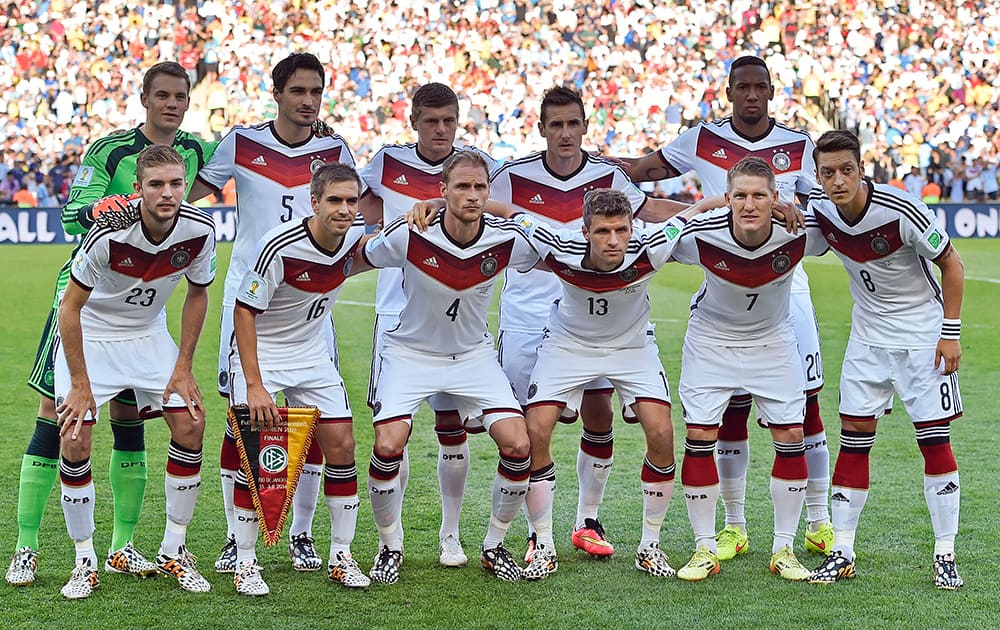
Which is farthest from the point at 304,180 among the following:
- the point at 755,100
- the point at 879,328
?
the point at 879,328

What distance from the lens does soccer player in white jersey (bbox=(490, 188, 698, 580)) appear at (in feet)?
16.8

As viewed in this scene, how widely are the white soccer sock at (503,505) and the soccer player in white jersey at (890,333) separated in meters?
1.28

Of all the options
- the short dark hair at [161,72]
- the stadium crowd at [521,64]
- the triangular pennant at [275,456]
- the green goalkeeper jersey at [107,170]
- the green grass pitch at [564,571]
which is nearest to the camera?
the green grass pitch at [564,571]

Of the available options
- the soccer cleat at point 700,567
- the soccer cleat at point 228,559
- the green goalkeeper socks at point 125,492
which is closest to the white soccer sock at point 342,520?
the soccer cleat at point 228,559

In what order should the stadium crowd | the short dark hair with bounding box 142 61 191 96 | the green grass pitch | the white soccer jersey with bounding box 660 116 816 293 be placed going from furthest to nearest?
the stadium crowd → the white soccer jersey with bounding box 660 116 816 293 → the short dark hair with bounding box 142 61 191 96 → the green grass pitch

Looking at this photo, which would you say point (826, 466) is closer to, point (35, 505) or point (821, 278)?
point (35, 505)

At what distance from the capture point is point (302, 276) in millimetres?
4969

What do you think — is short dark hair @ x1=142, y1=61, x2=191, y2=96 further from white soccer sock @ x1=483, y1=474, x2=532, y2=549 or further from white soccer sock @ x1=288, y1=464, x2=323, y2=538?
white soccer sock @ x1=483, y1=474, x2=532, y2=549

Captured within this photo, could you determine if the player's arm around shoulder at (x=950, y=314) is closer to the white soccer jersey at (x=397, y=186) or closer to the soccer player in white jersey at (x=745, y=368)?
the soccer player in white jersey at (x=745, y=368)

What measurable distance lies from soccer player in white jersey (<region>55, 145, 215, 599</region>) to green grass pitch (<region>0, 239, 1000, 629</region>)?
11.4 inches

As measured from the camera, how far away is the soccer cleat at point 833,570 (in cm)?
496

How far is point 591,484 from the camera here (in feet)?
18.6

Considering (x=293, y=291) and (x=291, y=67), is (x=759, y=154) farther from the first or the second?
(x=293, y=291)

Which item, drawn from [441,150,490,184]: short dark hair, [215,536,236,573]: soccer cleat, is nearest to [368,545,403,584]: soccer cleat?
[215,536,236,573]: soccer cleat
